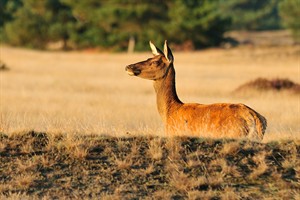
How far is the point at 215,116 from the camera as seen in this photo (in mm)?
11375

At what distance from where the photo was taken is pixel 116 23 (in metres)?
79.4

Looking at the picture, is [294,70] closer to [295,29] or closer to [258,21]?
[295,29]

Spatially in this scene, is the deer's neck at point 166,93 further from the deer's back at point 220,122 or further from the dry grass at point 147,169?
the dry grass at point 147,169

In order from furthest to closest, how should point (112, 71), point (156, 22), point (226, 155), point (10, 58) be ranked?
point (156, 22) → point (10, 58) → point (112, 71) → point (226, 155)

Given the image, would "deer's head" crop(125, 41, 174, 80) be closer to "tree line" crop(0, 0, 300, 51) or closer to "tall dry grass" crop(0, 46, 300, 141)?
"tall dry grass" crop(0, 46, 300, 141)

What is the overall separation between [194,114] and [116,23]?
224ft

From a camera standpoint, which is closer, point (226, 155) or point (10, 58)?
point (226, 155)

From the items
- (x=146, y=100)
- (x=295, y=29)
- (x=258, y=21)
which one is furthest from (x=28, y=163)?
(x=258, y=21)

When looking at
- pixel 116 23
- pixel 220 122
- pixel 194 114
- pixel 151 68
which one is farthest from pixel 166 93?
pixel 116 23

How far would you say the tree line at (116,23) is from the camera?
2936 inches

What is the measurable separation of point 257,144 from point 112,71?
37728 mm

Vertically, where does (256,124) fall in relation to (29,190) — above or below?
above

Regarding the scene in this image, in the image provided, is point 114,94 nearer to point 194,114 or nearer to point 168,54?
point 168,54

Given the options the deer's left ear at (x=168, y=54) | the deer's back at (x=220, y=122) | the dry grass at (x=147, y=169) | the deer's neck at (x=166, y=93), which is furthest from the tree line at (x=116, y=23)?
the dry grass at (x=147, y=169)
